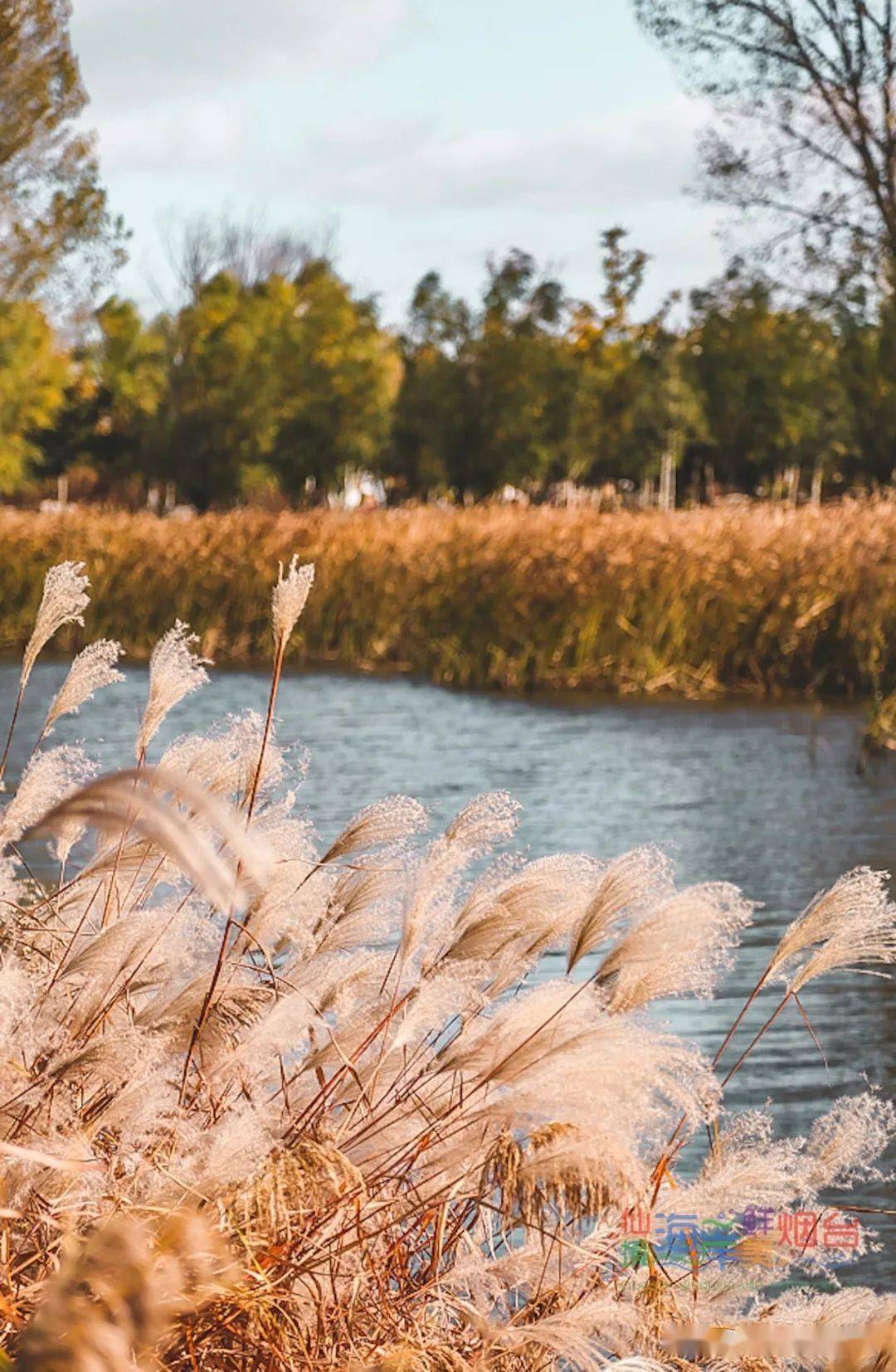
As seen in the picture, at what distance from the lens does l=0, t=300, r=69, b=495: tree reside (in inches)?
1436

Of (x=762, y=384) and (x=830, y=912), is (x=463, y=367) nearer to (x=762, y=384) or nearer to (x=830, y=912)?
(x=762, y=384)

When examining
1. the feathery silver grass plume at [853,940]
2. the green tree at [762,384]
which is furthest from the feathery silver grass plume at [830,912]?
the green tree at [762,384]

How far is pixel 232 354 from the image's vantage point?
37.5 meters

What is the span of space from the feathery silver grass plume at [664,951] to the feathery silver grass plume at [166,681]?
0.63 m

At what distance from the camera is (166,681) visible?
2.39m

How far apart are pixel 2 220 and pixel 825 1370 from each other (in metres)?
18.8

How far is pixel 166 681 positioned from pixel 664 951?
724mm

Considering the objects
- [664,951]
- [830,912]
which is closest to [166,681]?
[664,951]

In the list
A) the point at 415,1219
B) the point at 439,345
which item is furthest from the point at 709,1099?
the point at 439,345

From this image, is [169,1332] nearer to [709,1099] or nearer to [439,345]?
[709,1099]

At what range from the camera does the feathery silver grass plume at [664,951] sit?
202 cm

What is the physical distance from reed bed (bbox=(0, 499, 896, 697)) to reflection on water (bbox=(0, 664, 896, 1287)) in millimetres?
757

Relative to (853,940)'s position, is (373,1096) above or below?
below

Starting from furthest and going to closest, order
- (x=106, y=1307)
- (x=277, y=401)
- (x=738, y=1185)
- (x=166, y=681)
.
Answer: (x=277, y=401) < (x=166, y=681) < (x=738, y=1185) < (x=106, y=1307)
